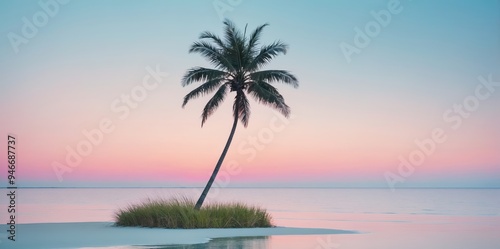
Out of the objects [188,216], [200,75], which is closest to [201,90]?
[200,75]

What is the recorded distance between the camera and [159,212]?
29.8 meters

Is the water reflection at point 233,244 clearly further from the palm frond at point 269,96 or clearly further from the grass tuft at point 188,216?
the palm frond at point 269,96

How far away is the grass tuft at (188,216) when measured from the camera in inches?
1161

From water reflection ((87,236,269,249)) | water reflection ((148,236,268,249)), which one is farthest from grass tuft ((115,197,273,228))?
water reflection ((87,236,269,249))

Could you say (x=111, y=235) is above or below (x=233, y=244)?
above

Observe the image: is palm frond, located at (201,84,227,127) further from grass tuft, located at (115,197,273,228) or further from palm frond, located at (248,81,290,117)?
grass tuft, located at (115,197,273,228)

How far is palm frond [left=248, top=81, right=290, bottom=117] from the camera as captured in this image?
3391cm

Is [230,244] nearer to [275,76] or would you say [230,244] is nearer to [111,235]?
[111,235]

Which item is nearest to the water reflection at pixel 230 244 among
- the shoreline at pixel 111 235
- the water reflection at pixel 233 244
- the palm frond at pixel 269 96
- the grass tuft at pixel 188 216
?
the water reflection at pixel 233 244

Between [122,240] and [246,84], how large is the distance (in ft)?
42.6

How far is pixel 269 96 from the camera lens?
33844mm

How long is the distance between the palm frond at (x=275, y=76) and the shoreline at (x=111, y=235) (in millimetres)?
8131

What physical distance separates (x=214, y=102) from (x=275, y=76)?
355 cm

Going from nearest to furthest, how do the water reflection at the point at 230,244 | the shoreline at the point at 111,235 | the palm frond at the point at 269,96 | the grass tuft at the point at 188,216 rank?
the water reflection at the point at 230,244 < the shoreline at the point at 111,235 < the grass tuft at the point at 188,216 < the palm frond at the point at 269,96
